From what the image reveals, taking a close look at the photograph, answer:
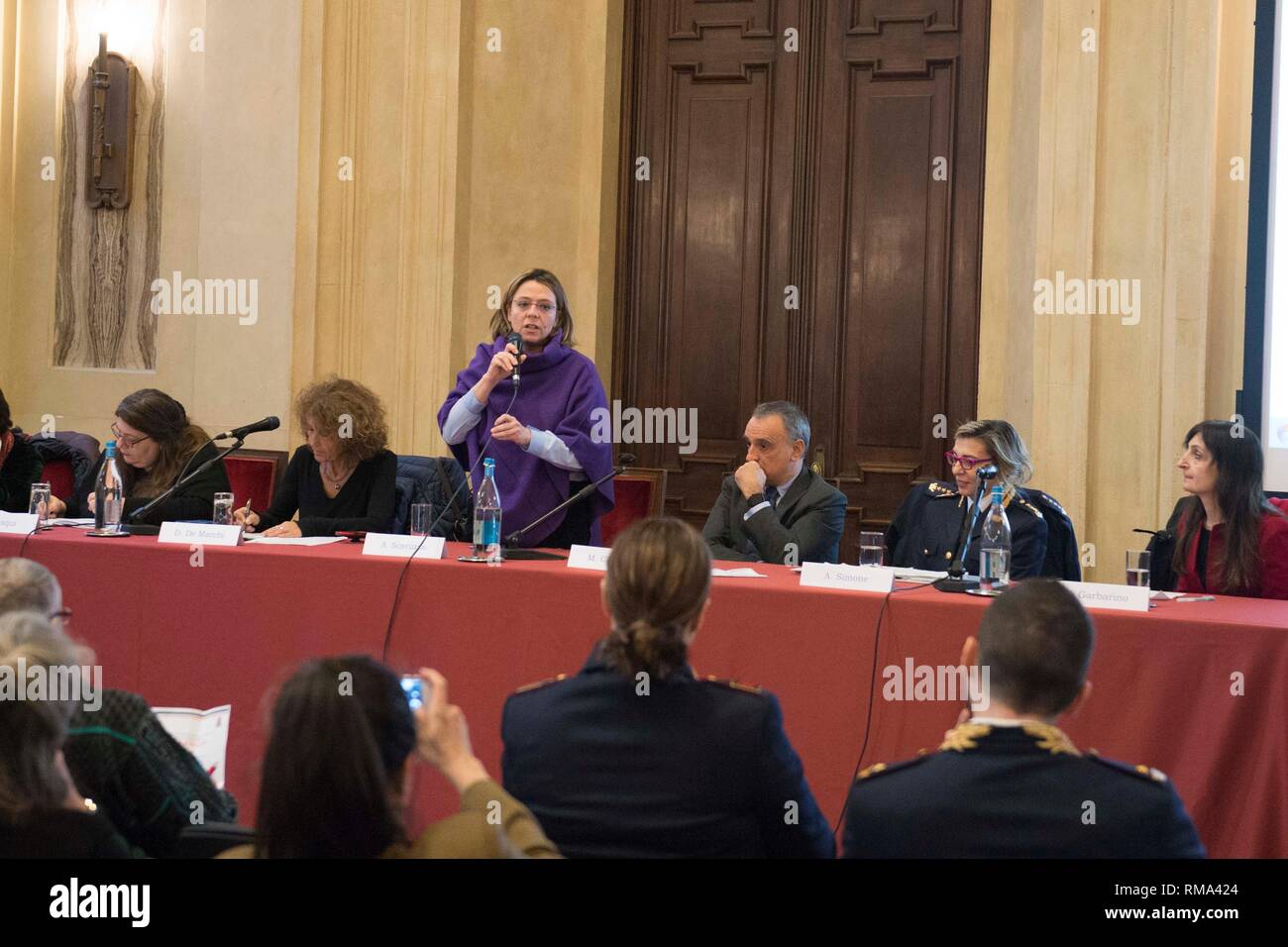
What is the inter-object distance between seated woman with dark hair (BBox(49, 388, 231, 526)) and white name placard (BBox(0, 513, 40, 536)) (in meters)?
0.26

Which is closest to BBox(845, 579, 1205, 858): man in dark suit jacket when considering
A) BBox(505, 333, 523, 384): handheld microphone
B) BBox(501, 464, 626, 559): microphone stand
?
BBox(501, 464, 626, 559): microphone stand

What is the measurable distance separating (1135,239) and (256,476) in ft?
10.8

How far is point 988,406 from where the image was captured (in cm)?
580

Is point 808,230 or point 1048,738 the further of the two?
point 808,230

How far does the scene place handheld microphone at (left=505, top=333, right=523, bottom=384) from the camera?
3.82 metres

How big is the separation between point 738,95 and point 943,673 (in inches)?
149

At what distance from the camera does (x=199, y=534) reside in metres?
3.69

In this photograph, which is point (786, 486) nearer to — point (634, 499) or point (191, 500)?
point (634, 499)

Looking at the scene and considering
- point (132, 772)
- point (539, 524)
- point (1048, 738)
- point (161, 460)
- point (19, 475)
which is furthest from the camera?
point (19, 475)

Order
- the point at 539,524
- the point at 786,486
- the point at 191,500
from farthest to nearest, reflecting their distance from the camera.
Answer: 1. the point at 191,500
2. the point at 786,486
3. the point at 539,524

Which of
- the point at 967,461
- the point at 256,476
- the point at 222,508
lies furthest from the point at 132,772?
the point at 256,476

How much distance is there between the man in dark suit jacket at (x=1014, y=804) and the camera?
1.55 m

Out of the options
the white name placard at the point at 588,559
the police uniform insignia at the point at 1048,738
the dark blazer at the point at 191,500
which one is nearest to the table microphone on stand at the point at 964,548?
the white name placard at the point at 588,559
